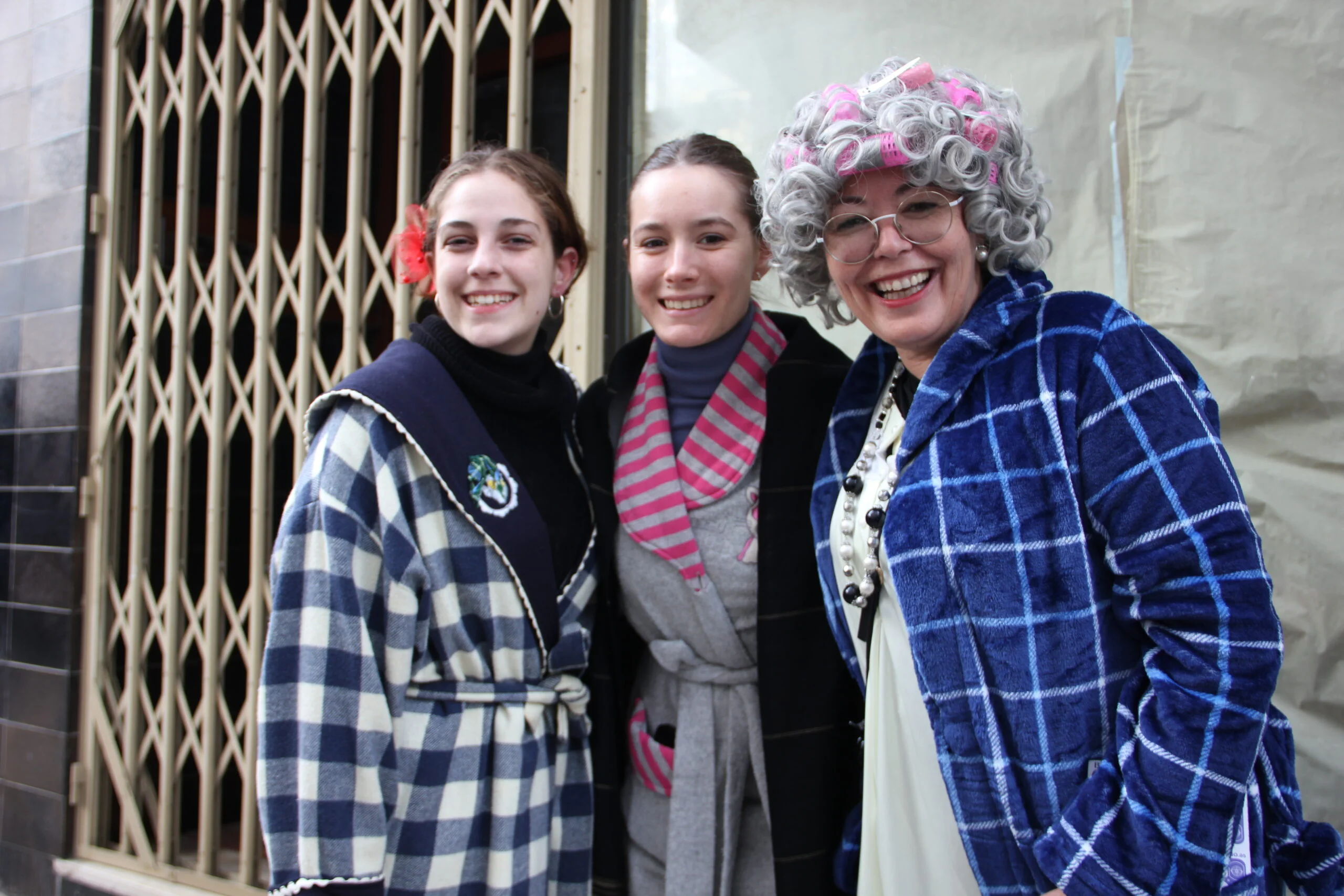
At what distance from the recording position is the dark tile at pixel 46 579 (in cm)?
371

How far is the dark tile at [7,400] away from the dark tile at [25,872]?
5.18 ft

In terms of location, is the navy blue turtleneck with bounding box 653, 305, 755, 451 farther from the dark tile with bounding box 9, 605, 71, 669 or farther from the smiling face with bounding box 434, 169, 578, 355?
the dark tile with bounding box 9, 605, 71, 669

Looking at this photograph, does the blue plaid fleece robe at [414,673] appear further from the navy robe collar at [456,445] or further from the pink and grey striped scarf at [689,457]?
the pink and grey striped scarf at [689,457]

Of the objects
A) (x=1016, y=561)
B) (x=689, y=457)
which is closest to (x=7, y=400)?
(x=689, y=457)

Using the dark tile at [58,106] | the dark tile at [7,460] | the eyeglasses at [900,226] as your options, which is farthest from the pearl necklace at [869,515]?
the dark tile at [7,460]

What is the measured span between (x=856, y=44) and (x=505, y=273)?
4.02ft

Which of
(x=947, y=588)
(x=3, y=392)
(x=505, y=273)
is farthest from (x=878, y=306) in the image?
(x=3, y=392)

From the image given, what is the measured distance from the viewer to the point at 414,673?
5.22 ft

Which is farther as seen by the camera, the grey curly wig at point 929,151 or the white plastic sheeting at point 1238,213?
the white plastic sheeting at point 1238,213

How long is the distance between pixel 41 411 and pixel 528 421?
3056mm

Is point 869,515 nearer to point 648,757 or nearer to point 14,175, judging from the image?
point 648,757

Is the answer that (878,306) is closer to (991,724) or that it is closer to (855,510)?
(855,510)

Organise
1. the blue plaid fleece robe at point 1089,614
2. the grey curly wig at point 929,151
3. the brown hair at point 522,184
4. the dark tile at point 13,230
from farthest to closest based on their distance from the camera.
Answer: the dark tile at point 13,230 < the brown hair at point 522,184 < the grey curly wig at point 929,151 < the blue plaid fleece robe at point 1089,614

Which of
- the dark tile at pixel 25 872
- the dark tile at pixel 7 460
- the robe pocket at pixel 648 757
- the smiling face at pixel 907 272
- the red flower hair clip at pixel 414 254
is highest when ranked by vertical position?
the red flower hair clip at pixel 414 254
